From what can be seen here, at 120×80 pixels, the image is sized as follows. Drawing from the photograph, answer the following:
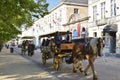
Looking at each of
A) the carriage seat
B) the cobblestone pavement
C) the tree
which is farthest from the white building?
the tree

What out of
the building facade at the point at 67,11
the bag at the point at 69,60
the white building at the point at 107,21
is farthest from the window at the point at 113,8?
the bag at the point at 69,60

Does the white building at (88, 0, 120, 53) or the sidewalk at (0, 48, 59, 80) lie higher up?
the white building at (88, 0, 120, 53)

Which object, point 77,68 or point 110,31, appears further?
point 110,31

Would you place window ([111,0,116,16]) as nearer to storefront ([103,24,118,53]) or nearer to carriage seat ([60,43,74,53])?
storefront ([103,24,118,53])

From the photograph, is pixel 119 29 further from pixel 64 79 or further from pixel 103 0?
pixel 64 79

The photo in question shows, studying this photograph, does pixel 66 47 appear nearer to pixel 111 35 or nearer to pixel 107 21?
pixel 107 21

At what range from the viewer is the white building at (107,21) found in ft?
119

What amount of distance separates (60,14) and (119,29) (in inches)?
1115

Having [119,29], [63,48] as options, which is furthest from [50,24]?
[63,48]

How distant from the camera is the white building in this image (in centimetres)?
3625

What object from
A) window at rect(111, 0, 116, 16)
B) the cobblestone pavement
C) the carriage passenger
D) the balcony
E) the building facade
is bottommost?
the cobblestone pavement

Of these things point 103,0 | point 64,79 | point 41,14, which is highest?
point 103,0

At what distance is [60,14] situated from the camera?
62.7m

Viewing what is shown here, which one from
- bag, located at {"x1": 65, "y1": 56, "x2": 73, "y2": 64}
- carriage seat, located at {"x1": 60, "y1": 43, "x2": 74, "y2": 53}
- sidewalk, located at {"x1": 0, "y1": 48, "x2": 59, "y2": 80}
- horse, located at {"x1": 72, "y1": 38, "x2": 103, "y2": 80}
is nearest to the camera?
horse, located at {"x1": 72, "y1": 38, "x2": 103, "y2": 80}
